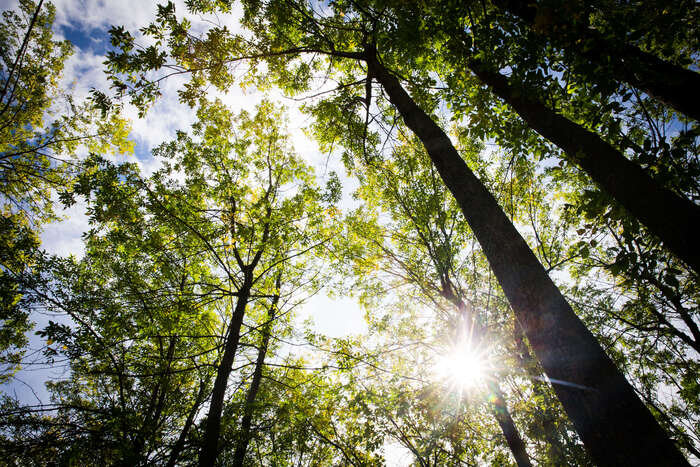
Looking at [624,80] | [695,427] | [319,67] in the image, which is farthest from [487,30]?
[695,427]

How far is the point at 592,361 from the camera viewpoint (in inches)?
64.2

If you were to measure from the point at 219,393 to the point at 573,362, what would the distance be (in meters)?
6.16

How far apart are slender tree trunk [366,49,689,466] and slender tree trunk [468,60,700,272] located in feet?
4.10

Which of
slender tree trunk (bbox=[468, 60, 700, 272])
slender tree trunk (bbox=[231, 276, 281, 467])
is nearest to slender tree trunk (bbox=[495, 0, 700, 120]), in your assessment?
slender tree trunk (bbox=[468, 60, 700, 272])

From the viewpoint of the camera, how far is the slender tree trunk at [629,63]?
2531 mm

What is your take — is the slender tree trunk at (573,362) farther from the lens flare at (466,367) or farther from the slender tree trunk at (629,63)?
the lens flare at (466,367)

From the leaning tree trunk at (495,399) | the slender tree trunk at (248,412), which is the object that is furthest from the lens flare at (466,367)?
the slender tree trunk at (248,412)

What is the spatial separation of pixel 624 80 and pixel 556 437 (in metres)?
7.27

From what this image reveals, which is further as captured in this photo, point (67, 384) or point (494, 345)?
point (67, 384)

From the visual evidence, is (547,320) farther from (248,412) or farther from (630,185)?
(248,412)

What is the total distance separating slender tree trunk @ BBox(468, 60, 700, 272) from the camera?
2.26m

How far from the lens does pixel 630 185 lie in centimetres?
256

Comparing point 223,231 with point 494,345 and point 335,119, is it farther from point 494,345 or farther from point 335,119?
point 494,345

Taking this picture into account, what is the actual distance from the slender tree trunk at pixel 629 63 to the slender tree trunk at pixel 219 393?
7260 mm
